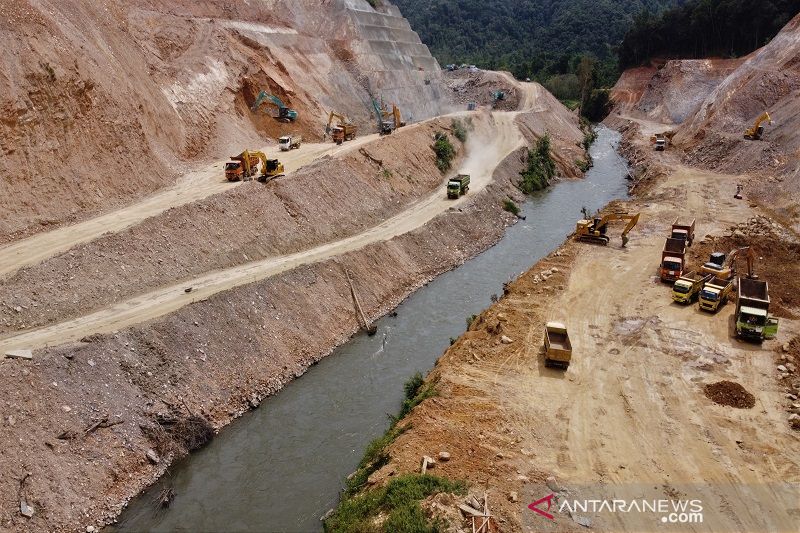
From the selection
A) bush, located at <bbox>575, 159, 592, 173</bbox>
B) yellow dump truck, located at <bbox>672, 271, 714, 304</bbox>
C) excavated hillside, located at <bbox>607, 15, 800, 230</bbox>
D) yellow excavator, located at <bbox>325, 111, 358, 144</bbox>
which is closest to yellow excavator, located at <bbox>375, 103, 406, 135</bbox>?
yellow excavator, located at <bbox>325, 111, 358, 144</bbox>

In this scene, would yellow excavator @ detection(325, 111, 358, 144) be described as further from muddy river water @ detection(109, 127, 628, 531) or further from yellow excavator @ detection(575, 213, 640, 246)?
yellow excavator @ detection(575, 213, 640, 246)

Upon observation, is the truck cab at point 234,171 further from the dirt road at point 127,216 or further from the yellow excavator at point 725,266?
the yellow excavator at point 725,266

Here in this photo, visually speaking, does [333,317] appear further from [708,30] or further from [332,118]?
[708,30]

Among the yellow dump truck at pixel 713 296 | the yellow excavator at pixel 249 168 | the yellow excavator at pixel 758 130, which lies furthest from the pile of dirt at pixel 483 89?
the yellow dump truck at pixel 713 296

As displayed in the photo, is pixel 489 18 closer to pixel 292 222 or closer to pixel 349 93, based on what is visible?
pixel 349 93

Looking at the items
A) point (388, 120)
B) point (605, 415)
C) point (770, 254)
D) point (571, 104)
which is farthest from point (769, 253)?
point (571, 104)
